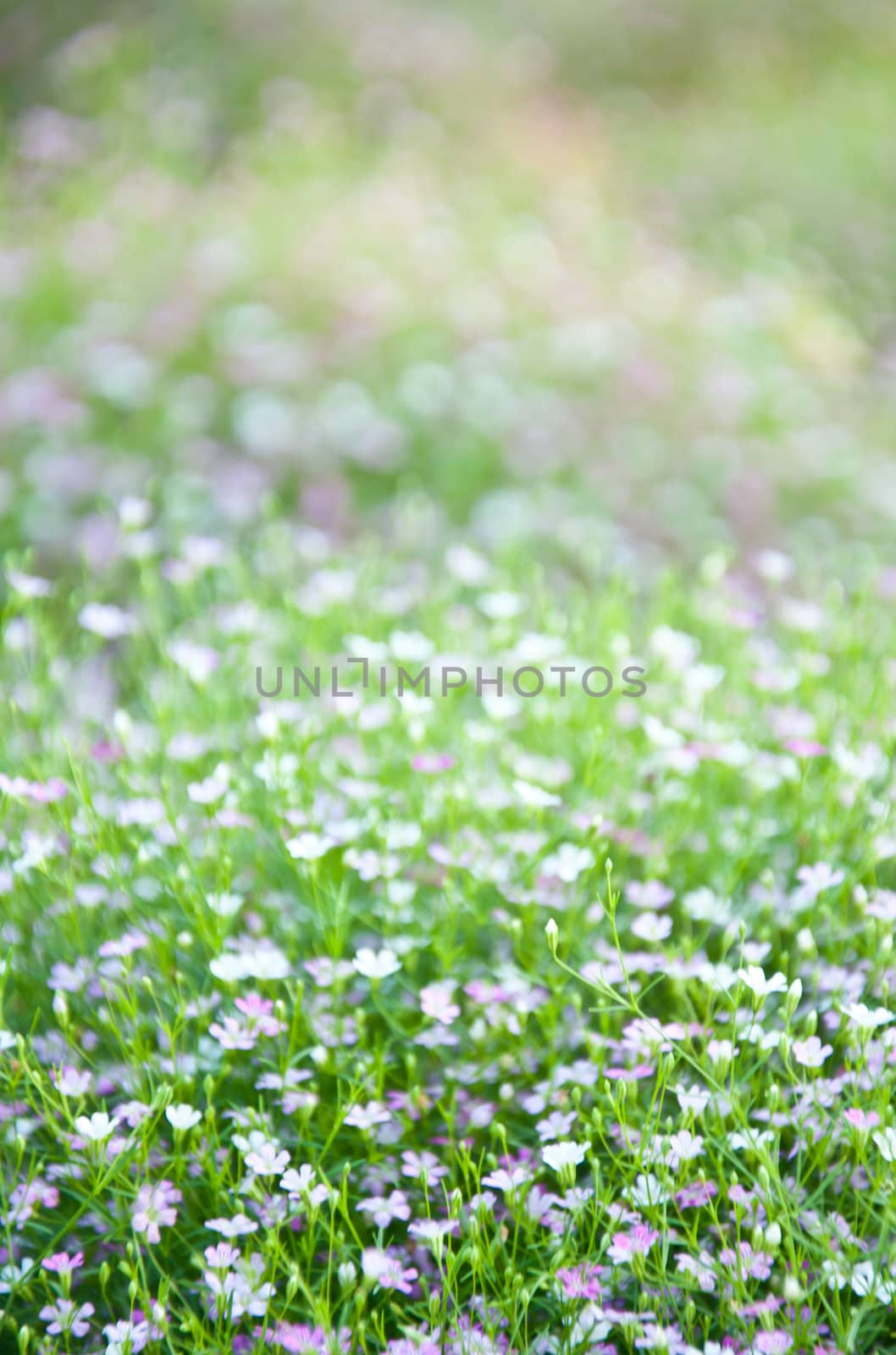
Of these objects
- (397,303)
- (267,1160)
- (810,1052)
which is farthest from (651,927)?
(397,303)

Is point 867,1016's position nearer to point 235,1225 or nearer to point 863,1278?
point 863,1278

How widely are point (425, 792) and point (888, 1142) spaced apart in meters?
1.07

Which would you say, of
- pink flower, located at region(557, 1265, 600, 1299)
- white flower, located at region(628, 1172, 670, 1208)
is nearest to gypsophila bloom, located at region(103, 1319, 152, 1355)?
pink flower, located at region(557, 1265, 600, 1299)

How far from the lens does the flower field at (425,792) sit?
1529 mm

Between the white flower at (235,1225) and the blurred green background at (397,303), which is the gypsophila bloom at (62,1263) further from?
the blurred green background at (397,303)

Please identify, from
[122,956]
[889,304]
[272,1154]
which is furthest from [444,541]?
[889,304]

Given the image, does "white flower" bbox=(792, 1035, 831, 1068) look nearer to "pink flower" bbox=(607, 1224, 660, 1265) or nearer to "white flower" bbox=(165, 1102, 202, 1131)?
"pink flower" bbox=(607, 1224, 660, 1265)

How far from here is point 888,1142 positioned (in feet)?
4.84

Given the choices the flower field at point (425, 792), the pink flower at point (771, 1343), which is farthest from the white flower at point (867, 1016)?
the pink flower at point (771, 1343)

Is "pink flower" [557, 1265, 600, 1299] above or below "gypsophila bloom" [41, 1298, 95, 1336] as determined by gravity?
above

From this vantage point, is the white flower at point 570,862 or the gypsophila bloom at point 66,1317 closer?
the gypsophila bloom at point 66,1317

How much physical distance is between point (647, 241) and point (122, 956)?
7.18 meters

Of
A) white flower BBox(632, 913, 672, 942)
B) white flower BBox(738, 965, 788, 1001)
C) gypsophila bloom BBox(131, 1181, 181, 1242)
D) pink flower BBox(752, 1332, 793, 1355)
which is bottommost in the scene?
gypsophila bloom BBox(131, 1181, 181, 1242)

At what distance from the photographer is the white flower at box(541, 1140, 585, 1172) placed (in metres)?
1.47
